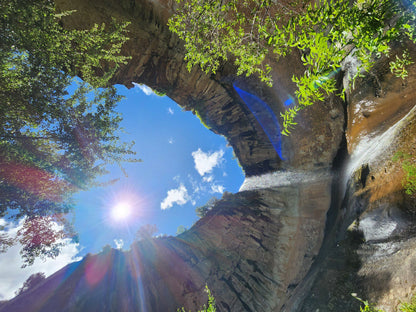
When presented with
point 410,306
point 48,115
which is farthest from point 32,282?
point 410,306

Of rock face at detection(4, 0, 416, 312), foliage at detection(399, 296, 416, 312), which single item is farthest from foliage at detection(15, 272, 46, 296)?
foliage at detection(399, 296, 416, 312)

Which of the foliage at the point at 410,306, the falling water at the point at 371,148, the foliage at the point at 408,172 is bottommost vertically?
the foliage at the point at 410,306

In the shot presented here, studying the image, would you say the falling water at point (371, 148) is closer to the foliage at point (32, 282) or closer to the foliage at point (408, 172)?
the foliage at point (408, 172)

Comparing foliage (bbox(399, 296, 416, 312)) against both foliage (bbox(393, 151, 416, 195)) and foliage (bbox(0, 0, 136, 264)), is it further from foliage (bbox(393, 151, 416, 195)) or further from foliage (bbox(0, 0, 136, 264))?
foliage (bbox(0, 0, 136, 264))

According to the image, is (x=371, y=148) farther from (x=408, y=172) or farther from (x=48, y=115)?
(x=48, y=115)

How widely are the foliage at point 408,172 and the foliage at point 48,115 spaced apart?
9.27 m

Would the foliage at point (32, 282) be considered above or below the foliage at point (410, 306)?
above

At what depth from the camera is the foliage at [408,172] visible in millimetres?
3964

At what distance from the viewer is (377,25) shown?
2.26 meters

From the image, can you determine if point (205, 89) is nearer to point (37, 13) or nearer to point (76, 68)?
point (76, 68)

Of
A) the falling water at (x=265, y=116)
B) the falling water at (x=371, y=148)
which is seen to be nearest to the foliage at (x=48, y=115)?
the falling water at (x=265, y=116)

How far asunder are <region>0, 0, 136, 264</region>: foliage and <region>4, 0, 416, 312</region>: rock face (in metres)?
1.80

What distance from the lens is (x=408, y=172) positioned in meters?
4.20

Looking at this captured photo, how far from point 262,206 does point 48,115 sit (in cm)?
1063
